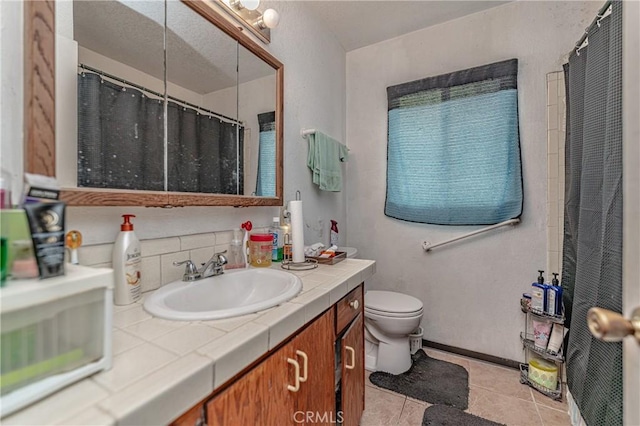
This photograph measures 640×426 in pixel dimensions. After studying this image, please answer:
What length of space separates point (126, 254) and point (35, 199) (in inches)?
14.2

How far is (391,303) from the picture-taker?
1814 mm

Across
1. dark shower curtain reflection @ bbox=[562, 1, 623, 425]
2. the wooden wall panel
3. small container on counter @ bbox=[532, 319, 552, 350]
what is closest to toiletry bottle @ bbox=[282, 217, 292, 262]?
the wooden wall panel

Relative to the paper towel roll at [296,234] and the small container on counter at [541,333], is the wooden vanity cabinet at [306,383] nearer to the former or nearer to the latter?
the paper towel roll at [296,234]

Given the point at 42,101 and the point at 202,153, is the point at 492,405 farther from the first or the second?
the point at 42,101

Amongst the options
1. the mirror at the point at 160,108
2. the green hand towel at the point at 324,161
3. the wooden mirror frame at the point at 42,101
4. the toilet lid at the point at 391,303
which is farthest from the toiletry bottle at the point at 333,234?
the wooden mirror frame at the point at 42,101

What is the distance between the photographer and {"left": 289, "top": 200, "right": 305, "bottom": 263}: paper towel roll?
4.19 ft

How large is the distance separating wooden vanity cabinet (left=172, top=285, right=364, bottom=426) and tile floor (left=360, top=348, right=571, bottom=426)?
28cm

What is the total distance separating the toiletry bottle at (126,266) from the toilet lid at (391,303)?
4.45ft

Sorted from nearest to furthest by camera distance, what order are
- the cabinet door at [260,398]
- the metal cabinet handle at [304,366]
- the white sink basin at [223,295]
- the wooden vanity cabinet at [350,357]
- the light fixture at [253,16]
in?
1. the cabinet door at [260,398]
2. the white sink basin at [223,295]
3. the metal cabinet handle at [304,366]
4. the wooden vanity cabinet at [350,357]
5. the light fixture at [253,16]

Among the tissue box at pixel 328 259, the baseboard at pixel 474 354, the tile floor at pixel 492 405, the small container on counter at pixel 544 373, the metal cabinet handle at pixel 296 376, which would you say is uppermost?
the tissue box at pixel 328 259

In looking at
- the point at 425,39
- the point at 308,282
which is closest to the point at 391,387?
the point at 308,282

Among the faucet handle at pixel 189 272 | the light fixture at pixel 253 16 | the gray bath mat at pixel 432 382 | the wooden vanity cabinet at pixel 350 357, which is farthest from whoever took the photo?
the gray bath mat at pixel 432 382

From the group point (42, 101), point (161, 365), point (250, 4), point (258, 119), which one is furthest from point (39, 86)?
point (250, 4)

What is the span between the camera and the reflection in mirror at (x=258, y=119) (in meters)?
1.28
